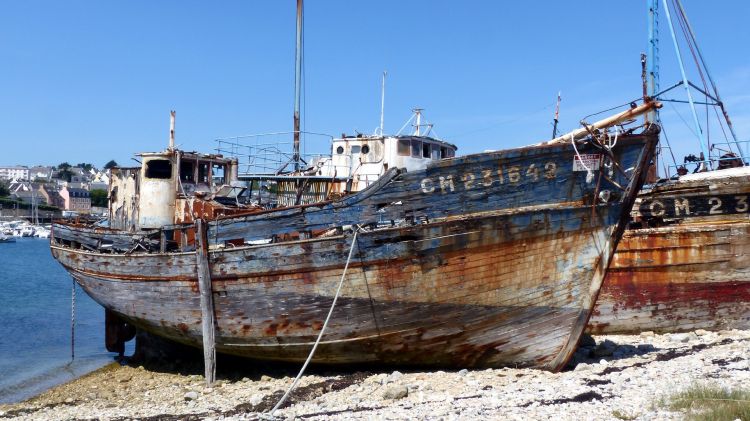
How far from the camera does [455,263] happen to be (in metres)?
8.59

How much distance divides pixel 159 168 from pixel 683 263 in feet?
33.7

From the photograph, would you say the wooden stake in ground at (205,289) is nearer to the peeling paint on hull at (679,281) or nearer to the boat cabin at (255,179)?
the boat cabin at (255,179)

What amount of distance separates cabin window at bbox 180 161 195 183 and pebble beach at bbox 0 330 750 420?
4.02 m

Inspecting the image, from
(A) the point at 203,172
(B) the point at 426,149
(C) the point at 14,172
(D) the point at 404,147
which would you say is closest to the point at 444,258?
(D) the point at 404,147

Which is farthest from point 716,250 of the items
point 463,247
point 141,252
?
point 141,252

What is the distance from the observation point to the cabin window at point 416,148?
13.0m

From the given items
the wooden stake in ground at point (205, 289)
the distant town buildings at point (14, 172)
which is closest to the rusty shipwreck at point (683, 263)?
the wooden stake in ground at point (205, 289)

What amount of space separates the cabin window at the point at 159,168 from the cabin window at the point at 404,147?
15.4ft

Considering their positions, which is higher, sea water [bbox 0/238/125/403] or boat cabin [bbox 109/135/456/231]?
boat cabin [bbox 109/135/456/231]

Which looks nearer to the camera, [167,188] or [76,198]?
[167,188]

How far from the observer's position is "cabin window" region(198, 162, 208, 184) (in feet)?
45.4

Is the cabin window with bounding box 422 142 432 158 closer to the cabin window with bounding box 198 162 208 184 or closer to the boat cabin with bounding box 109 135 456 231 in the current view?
the boat cabin with bounding box 109 135 456 231

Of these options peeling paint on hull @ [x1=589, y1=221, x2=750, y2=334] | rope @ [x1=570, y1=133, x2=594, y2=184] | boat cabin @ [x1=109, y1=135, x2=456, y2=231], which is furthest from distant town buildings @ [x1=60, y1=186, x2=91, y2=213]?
rope @ [x1=570, y1=133, x2=594, y2=184]

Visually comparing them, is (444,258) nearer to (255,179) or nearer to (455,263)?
(455,263)
